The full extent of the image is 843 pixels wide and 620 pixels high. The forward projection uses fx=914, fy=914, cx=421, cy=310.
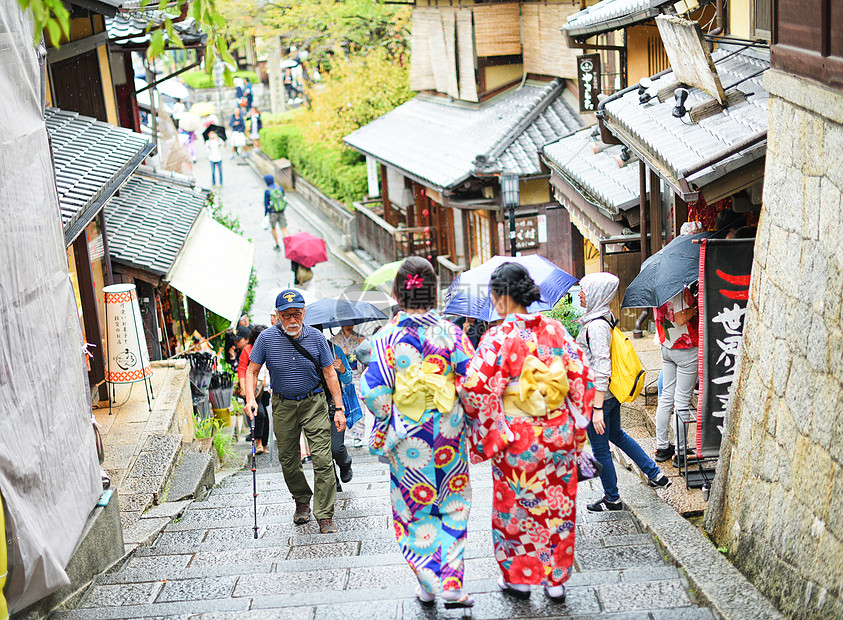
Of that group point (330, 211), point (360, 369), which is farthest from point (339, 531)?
point (330, 211)

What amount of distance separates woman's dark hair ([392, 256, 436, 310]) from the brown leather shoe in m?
2.89

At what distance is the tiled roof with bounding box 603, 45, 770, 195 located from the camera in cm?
683

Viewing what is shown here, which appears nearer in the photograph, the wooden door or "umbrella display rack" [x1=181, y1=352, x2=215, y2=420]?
the wooden door

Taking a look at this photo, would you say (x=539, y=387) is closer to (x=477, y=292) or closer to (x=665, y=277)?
(x=665, y=277)

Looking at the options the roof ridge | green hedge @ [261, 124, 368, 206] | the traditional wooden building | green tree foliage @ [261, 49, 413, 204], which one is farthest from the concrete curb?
green hedge @ [261, 124, 368, 206]

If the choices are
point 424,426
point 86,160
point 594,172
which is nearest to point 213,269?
point 86,160

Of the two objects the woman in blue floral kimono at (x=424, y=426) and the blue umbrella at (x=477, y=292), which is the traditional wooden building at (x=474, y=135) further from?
the woman in blue floral kimono at (x=424, y=426)

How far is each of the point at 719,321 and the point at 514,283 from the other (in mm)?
2311

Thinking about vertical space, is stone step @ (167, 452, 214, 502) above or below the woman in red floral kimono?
below

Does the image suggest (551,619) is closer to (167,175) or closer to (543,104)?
(167,175)

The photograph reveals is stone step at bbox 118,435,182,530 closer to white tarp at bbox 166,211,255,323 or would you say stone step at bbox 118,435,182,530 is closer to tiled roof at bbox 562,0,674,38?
white tarp at bbox 166,211,255,323

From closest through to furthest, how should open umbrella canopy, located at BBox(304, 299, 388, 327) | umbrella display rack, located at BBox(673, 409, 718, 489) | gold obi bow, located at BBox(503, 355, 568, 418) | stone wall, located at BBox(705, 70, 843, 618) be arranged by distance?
stone wall, located at BBox(705, 70, 843, 618) < gold obi bow, located at BBox(503, 355, 568, 418) < umbrella display rack, located at BBox(673, 409, 718, 489) < open umbrella canopy, located at BBox(304, 299, 388, 327)

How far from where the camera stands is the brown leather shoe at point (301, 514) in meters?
7.21

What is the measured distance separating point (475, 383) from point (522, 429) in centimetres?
34
